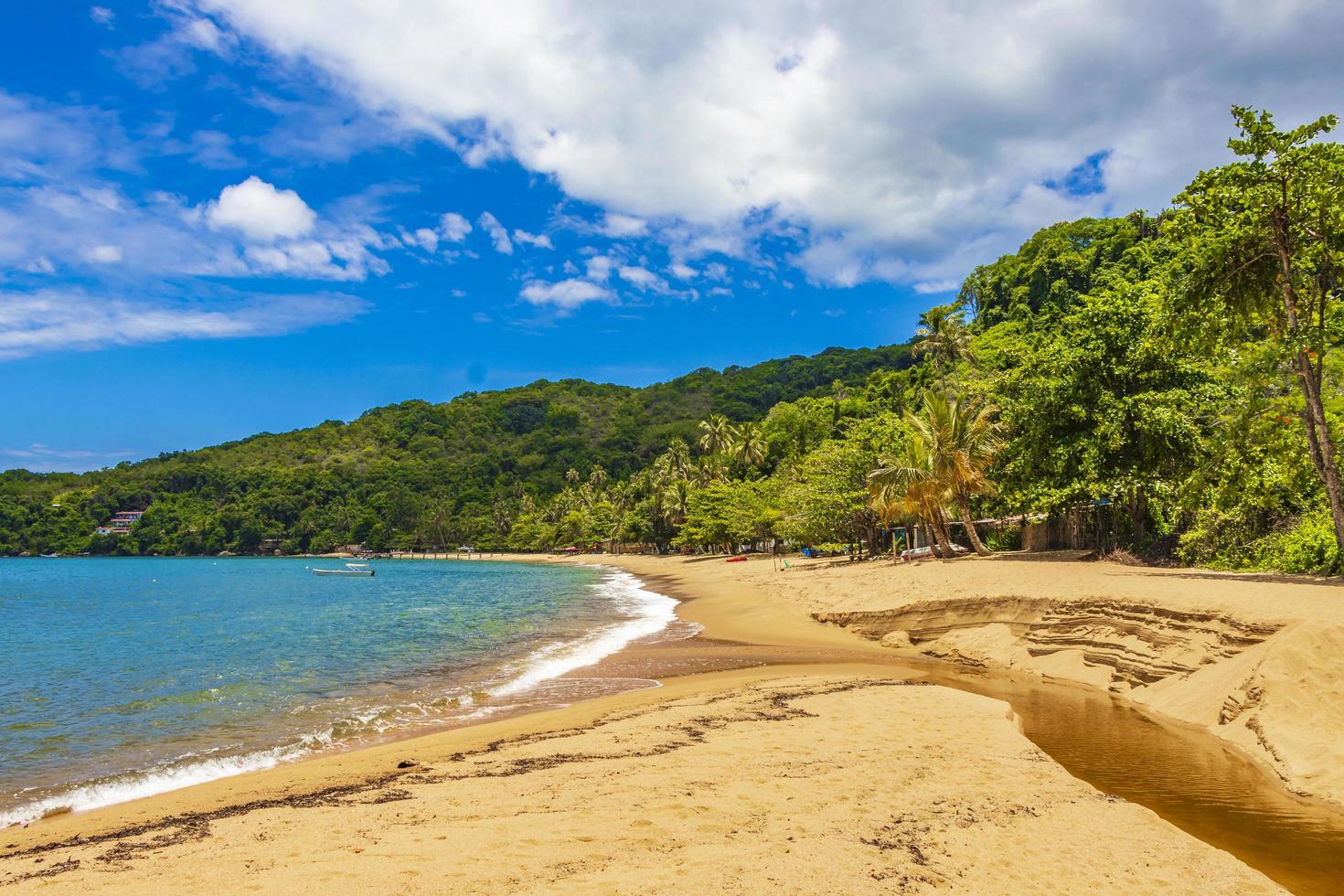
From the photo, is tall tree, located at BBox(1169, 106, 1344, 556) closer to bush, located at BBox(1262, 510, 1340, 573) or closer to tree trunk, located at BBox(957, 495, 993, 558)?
bush, located at BBox(1262, 510, 1340, 573)

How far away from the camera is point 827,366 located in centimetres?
16950

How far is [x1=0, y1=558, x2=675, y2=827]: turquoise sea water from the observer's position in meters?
9.94

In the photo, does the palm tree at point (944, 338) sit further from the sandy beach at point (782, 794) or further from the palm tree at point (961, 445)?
the sandy beach at point (782, 794)

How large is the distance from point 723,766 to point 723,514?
198 feet

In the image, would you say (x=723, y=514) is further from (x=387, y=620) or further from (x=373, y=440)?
(x=373, y=440)

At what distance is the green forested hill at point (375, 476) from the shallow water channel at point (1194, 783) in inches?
5240

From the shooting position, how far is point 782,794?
6.64m

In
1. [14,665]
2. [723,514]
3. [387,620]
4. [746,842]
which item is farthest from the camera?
[723,514]

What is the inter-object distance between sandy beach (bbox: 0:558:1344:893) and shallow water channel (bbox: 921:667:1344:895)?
0.36 m

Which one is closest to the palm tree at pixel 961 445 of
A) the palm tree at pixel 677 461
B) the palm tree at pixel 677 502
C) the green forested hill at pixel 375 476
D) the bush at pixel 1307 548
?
the bush at pixel 1307 548

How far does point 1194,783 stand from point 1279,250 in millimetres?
12473

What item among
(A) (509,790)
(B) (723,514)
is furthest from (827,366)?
(A) (509,790)

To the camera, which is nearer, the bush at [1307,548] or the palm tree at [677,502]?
the bush at [1307,548]

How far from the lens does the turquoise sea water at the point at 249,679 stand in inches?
391
